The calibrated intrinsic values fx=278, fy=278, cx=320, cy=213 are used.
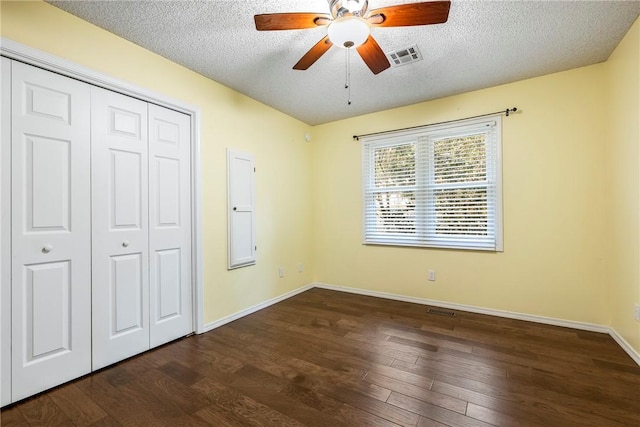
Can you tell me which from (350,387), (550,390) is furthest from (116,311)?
(550,390)

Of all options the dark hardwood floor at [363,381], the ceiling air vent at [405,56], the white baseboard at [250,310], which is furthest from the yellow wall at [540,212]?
the white baseboard at [250,310]

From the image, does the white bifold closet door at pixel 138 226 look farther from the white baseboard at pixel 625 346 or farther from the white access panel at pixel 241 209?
the white baseboard at pixel 625 346

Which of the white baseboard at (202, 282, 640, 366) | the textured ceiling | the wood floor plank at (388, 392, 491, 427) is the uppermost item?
the textured ceiling

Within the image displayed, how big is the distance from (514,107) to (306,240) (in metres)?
3.06

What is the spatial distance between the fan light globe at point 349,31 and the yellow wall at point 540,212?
2.10 metres

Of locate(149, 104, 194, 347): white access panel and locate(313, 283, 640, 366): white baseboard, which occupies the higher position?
locate(149, 104, 194, 347): white access panel

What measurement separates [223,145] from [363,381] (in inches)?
101

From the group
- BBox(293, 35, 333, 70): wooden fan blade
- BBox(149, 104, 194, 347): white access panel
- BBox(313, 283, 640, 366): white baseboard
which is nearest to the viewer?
BBox(293, 35, 333, 70): wooden fan blade

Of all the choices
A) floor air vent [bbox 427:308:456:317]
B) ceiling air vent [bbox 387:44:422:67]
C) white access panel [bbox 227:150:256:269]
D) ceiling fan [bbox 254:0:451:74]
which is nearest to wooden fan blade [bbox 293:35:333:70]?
ceiling fan [bbox 254:0:451:74]

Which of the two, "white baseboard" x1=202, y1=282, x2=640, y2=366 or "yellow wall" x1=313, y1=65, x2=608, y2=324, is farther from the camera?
"yellow wall" x1=313, y1=65, x2=608, y2=324

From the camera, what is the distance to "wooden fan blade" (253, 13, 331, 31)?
5.27ft

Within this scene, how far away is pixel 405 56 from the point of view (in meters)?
2.49

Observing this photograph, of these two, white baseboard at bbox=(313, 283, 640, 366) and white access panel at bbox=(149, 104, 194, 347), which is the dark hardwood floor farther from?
white access panel at bbox=(149, 104, 194, 347)

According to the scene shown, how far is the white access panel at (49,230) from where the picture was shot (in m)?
1.73
